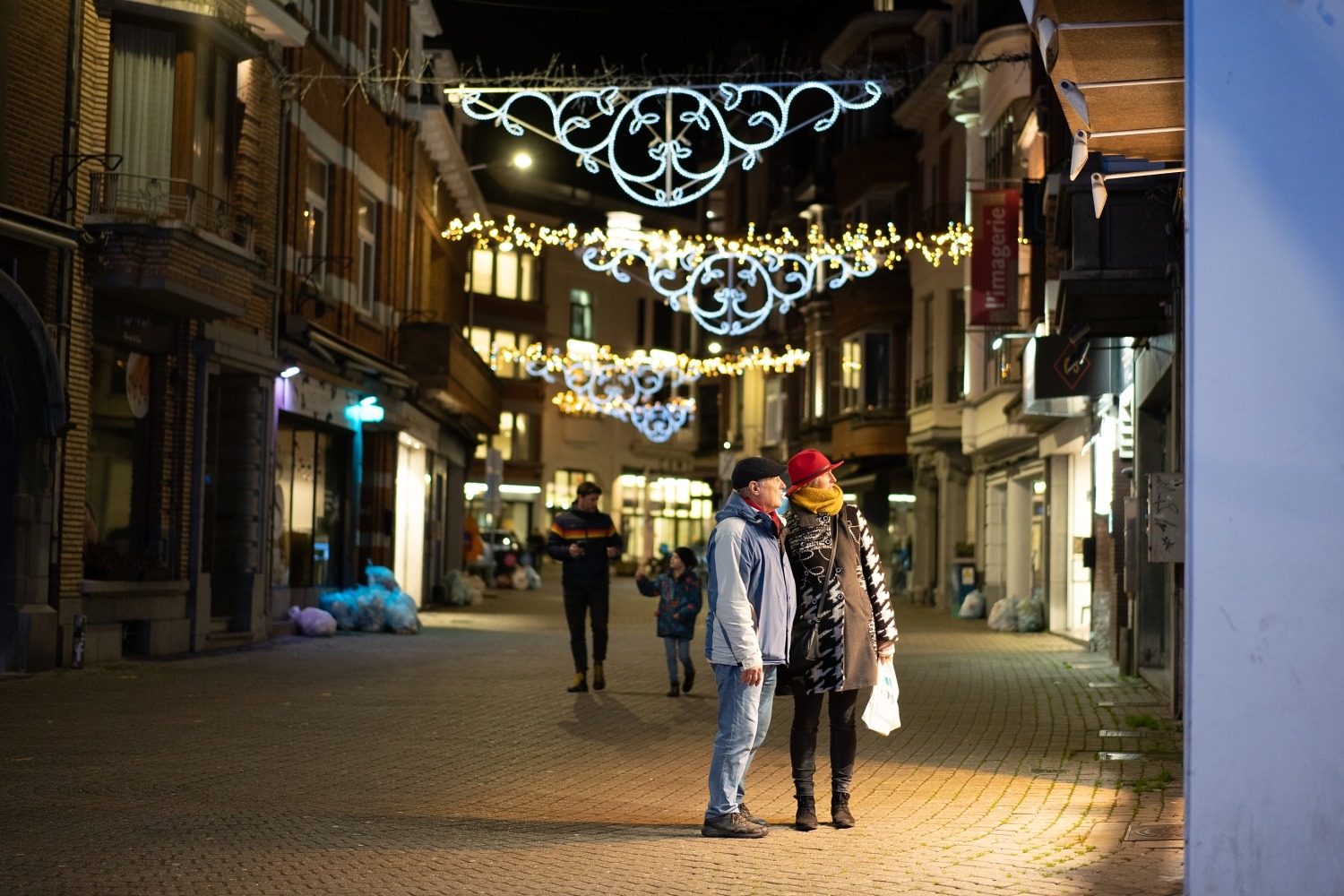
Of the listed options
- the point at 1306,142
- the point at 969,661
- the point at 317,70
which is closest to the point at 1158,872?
the point at 1306,142

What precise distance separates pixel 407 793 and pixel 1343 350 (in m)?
5.47

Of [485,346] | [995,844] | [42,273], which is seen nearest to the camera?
[995,844]

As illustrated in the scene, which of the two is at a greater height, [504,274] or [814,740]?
[504,274]

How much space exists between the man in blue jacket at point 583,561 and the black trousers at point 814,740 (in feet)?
22.7

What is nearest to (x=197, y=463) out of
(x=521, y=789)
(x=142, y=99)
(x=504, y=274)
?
(x=142, y=99)

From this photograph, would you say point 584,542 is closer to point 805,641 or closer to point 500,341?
point 805,641

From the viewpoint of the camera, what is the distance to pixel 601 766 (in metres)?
10.7

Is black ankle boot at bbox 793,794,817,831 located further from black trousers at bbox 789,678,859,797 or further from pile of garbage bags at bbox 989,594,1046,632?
pile of garbage bags at bbox 989,594,1046,632

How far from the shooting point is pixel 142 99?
1784 centimetres

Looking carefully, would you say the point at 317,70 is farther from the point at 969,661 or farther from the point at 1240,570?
the point at 1240,570

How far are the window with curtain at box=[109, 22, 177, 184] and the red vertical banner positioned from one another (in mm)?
12148

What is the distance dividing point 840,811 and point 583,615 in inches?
286

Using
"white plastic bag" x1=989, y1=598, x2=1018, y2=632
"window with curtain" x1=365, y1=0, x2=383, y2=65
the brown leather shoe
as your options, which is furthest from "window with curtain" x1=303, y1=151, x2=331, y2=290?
the brown leather shoe

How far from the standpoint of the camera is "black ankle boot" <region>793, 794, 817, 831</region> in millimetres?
8336
